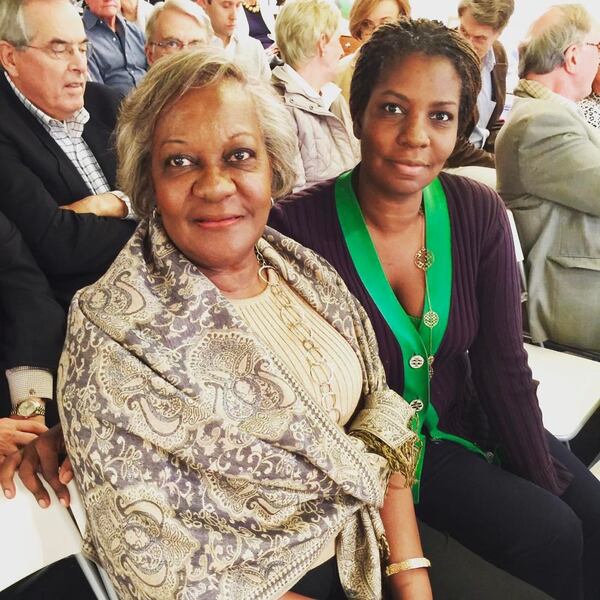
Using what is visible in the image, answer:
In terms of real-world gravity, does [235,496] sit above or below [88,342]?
below

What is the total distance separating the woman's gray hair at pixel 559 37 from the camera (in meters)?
2.20

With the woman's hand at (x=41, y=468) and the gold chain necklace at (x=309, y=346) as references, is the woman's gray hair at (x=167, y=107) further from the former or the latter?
the woman's hand at (x=41, y=468)

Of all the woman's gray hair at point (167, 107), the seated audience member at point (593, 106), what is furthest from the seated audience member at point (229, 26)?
the woman's gray hair at point (167, 107)

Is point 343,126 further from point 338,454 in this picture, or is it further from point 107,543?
point 107,543

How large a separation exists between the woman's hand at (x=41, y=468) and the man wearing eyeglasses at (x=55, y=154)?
1.62 ft

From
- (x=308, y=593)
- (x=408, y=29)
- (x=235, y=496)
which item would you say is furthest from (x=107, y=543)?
(x=408, y=29)

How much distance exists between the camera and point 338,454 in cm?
108

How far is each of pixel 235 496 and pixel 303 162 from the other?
210 cm

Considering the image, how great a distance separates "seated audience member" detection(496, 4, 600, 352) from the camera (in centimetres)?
205

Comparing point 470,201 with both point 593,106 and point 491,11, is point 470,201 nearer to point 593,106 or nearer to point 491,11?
point 593,106

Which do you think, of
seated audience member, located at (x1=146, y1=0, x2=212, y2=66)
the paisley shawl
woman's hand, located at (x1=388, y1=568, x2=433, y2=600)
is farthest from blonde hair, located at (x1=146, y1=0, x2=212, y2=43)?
woman's hand, located at (x1=388, y1=568, x2=433, y2=600)

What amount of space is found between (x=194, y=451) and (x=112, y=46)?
328 cm

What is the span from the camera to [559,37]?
2.21 meters

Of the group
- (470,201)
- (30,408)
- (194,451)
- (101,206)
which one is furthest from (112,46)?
(194,451)
